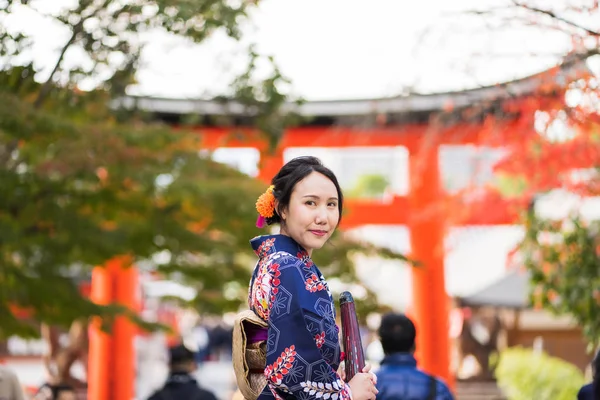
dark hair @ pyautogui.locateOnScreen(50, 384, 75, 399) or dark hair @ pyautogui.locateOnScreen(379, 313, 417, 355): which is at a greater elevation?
dark hair @ pyautogui.locateOnScreen(379, 313, 417, 355)

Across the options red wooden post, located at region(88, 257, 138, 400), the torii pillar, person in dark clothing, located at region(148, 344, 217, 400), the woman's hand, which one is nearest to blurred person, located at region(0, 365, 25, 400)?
person in dark clothing, located at region(148, 344, 217, 400)

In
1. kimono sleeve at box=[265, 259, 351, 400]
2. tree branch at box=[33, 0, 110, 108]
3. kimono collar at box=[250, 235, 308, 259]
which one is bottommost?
kimono sleeve at box=[265, 259, 351, 400]

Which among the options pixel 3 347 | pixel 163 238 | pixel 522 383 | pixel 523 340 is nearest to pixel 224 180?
pixel 163 238

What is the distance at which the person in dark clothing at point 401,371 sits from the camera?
363cm

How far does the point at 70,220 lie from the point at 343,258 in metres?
3.34

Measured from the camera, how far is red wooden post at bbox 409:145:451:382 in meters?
12.4

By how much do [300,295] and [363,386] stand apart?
31 centimetres

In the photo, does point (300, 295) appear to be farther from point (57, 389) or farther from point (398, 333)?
point (57, 389)

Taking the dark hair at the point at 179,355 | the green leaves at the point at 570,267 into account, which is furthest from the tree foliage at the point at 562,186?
the dark hair at the point at 179,355

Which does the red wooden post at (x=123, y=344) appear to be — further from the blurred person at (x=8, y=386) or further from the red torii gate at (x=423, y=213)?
the blurred person at (x=8, y=386)

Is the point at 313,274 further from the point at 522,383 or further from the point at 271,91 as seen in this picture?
the point at 522,383

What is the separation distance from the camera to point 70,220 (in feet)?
19.4

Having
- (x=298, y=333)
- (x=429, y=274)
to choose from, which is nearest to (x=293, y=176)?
(x=298, y=333)

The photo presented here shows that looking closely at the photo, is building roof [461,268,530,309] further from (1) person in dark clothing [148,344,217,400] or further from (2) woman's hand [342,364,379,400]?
(2) woman's hand [342,364,379,400]
